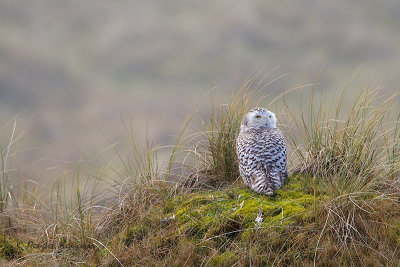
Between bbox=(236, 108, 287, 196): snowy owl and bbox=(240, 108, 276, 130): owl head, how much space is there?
0.01 meters

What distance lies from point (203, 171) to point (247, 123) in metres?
0.86

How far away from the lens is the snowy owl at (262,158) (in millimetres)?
4219

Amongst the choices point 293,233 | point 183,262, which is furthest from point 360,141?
point 183,262

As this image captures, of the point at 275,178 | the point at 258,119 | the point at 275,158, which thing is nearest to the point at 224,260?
the point at 275,178

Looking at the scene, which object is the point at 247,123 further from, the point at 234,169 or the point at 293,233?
the point at 293,233

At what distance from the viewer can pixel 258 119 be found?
4602mm

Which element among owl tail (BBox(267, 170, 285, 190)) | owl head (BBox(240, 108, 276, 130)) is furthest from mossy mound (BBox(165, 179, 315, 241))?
owl head (BBox(240, 108, 276, 130))

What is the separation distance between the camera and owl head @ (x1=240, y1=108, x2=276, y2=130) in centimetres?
460

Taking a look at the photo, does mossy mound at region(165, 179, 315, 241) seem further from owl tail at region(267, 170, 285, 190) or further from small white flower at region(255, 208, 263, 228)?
owl tail at region(267, 170, 285, 190)

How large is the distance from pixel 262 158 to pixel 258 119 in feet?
1.74

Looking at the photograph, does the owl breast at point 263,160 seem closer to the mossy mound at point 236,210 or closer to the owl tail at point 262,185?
the owl tail at point 262,185

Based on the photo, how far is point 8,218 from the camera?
5.17 meters

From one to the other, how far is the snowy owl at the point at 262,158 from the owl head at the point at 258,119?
0.01 m

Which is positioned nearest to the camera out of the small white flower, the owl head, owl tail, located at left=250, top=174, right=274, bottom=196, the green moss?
the green moss
